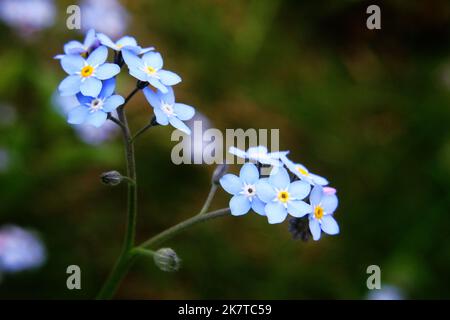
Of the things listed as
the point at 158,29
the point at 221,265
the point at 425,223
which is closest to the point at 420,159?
the point at 425,223

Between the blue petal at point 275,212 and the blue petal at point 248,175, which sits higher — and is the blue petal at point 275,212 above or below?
below

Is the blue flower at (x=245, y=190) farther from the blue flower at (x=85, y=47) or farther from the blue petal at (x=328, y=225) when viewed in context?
the blue flower at (x=85, y=47)

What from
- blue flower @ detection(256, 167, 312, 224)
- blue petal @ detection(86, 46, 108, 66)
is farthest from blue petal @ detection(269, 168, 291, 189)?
blue petal @ detection(86, 46, 108, 66)

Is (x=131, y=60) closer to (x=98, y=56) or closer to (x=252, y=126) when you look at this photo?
(x=98, y=56)

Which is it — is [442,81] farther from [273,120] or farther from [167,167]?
[167,167]

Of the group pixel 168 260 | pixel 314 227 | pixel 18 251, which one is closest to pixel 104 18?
pixel 18 251

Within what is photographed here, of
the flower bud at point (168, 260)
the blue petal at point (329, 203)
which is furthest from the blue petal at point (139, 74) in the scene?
the blue petal at point (329, 203)
